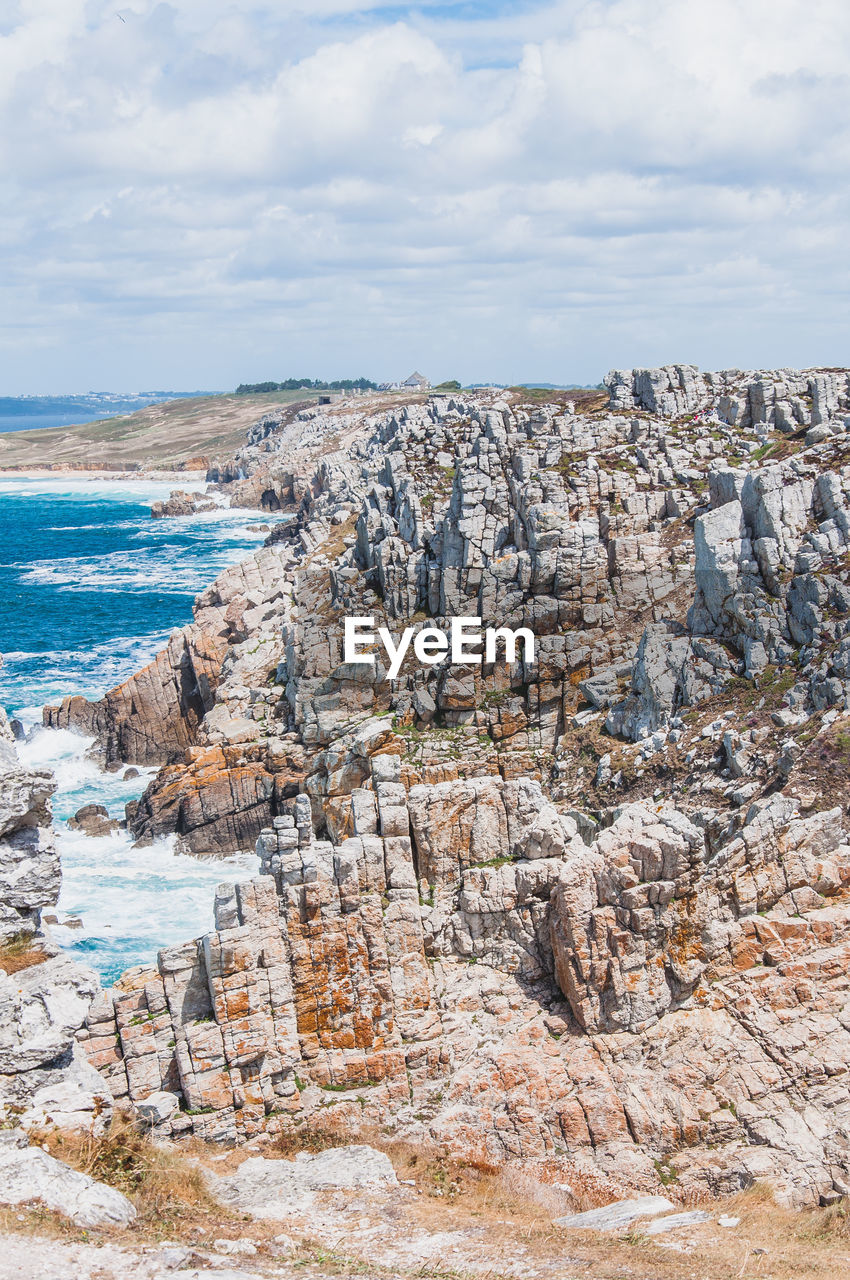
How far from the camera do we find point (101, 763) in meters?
49.7

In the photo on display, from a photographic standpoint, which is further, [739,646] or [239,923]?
[739,646]

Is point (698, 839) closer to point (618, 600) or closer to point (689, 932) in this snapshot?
point (689, 932)

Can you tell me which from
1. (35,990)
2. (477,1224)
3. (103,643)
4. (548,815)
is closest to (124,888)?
(35,990)

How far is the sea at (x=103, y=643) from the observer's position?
35.7 m

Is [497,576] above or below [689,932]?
above

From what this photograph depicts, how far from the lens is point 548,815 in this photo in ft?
68.3

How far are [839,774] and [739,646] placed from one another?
1030 centimetres

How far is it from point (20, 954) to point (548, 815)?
10230mm

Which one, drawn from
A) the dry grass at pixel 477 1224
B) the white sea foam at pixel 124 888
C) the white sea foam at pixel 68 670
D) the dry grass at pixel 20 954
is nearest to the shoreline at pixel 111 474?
the white sea foam at pixel 68 670

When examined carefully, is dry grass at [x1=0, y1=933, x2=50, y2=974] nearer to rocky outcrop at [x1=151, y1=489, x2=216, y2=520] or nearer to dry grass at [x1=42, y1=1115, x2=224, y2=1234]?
dry grass at [x1=42, y1=1115, x2=224, y2=1234]

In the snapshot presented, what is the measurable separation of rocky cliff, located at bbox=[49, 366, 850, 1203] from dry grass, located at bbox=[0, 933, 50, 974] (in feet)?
5.10

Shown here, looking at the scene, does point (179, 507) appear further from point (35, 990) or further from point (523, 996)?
point (523, 996)

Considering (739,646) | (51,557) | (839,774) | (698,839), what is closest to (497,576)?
(739,646)

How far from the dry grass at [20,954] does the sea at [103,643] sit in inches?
527
